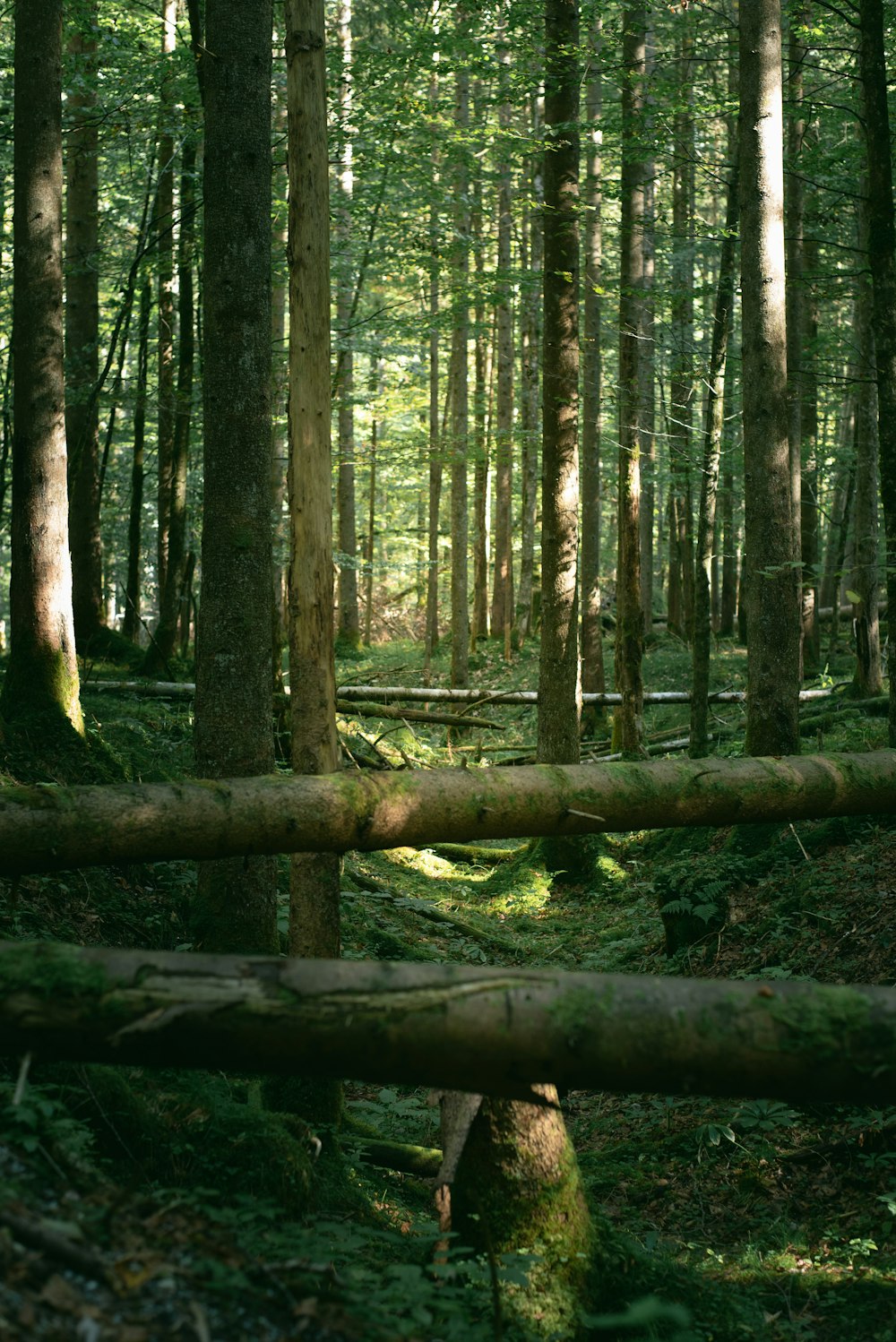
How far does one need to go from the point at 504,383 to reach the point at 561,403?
42.9 feet

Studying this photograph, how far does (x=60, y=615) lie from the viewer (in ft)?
26.8

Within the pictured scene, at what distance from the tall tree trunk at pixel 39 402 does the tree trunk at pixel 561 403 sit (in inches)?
188

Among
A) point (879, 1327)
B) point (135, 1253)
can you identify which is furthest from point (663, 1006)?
point (879, 1327)

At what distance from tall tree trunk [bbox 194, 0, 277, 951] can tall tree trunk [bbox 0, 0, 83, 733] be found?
7.50 feet

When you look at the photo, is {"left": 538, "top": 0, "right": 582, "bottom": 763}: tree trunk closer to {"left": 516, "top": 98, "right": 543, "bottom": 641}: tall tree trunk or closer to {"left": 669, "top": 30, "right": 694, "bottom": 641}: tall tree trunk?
{"left": 669, "top": 30, "right": 694, "bottom": 641}: tall tree trunk

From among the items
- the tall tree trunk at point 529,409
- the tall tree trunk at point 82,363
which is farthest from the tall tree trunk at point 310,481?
the tall tree trunk at point 529,409

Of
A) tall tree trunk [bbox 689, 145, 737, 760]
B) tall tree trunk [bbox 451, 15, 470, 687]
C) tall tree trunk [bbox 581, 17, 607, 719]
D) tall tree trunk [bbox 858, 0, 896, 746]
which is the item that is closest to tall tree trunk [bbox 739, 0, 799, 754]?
tall tree trunk [bbox 858, 0, 896, 746]

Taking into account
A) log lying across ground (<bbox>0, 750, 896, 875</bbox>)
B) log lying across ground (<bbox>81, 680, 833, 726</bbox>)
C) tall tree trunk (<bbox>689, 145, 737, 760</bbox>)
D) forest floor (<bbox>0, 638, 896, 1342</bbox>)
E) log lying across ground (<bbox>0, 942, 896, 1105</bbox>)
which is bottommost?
forest floor (<bbox>0, 638, 896, 1342</bbox>)

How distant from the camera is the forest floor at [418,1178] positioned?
9.09 ft

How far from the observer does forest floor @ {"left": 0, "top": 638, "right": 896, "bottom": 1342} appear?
9.09 ft

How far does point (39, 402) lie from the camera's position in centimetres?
830

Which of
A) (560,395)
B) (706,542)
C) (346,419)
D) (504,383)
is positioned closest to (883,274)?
(560,395)

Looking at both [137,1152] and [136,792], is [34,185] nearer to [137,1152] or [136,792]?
[136,792]

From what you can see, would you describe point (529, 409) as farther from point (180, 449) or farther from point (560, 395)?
point (560, 395)
